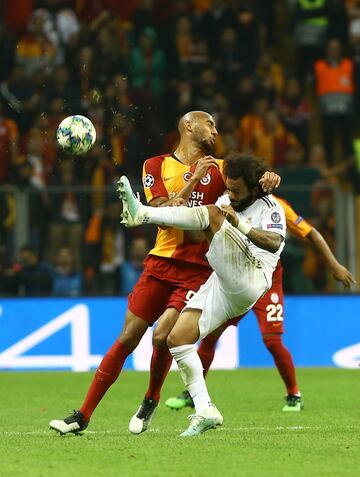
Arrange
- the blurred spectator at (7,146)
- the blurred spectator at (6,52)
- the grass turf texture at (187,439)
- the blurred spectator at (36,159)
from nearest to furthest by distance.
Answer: the grass turf texture at (187,439) → the blurred spectator at (36,159) → the blurred spectator at (7,146) → the blurred spectator at (6,52)

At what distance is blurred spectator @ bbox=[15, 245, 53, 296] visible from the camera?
592 inches

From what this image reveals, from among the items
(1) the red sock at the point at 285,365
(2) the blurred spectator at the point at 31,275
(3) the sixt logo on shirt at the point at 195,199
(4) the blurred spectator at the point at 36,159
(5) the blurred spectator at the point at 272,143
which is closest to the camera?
(3) the sixt logo on shirt at the point at 195,199

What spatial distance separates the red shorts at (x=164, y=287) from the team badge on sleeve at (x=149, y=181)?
1.65 ft

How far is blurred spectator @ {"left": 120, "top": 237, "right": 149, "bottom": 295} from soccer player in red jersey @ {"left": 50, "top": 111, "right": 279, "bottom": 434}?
645cm

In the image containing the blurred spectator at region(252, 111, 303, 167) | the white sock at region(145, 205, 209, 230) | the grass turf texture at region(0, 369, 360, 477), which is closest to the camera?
the grass turf texture at region(0, 369, 360, 477)

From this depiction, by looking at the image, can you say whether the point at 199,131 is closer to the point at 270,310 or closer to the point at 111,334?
the point at 270,310

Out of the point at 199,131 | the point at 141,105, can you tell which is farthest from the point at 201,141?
the point at 141,105

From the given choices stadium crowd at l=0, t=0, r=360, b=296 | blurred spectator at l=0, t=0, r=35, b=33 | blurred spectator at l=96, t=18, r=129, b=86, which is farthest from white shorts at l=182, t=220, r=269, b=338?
blurred spectator at l=0, t=0, r=35, b=33

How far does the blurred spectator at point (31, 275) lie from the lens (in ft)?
49.3

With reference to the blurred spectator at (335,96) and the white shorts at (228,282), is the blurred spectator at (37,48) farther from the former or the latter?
the white shorts at (228,282)

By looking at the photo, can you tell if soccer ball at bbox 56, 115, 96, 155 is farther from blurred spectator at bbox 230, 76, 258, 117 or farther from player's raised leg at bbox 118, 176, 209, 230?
blurred spectator at bbox 230, 76, 258, 117

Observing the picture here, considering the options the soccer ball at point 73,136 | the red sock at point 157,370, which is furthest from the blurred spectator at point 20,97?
the red sock at point 157,370

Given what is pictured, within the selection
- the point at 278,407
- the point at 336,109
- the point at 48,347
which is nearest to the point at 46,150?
the point at 48,347

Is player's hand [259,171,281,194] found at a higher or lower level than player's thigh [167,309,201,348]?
higher
